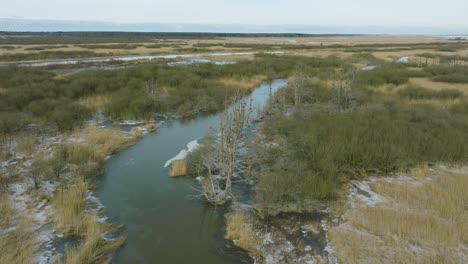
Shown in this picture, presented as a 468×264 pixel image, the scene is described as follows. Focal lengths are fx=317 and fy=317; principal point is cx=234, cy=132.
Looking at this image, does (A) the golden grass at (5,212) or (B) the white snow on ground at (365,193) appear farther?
(B) the white snow on ground at (365,193)

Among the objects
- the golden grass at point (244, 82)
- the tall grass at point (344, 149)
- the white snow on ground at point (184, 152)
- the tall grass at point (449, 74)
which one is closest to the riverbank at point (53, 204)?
the white snow on ground at point (184, 152)

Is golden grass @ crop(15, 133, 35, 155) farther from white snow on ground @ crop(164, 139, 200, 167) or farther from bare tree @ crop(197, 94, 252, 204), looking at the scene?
bare tree @ crop(197, 94, 252, 204)

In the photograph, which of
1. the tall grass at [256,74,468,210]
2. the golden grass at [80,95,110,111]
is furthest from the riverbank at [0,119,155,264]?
the golden grass at [80,95,110,111]

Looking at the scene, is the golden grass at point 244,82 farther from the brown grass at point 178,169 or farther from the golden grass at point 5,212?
the golden grass at point 5,212

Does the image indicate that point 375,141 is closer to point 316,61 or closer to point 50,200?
point 50,200

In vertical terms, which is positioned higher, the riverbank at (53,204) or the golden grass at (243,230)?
the riverbank at (53,204)

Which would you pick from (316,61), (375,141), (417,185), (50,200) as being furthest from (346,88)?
(316,61)
